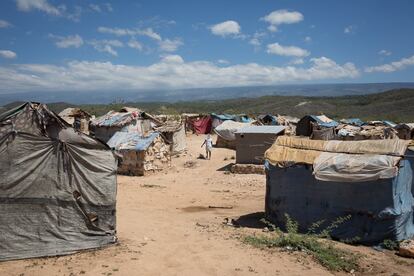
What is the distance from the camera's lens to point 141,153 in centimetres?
2169

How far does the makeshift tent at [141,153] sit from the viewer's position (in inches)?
858

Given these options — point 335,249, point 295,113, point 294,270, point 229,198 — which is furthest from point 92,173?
point 295,113

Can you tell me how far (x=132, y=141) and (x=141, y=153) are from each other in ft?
4.13

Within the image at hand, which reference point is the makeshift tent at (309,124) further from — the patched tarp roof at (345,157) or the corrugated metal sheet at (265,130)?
the patched tarp roof at (345,157)

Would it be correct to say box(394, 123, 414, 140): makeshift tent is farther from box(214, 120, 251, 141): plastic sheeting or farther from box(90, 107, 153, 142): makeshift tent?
box(90, 107, 153, 142): makeshift tent

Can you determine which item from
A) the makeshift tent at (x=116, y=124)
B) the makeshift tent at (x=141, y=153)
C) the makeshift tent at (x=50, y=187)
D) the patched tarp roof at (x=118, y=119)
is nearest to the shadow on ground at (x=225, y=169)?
the makeshift tent at (x=141, y=153)

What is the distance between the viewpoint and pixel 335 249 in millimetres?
9453

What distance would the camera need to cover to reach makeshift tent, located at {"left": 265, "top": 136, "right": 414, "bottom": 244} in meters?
10.2

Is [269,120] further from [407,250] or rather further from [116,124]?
[407,250]

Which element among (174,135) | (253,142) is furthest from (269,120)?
(253,142)

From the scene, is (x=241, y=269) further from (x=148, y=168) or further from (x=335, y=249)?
(x=148, y=168)

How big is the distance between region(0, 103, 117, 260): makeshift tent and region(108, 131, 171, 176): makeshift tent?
1222cm

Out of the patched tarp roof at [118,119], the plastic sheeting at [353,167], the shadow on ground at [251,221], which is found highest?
the patched tarp roof at [118,119]

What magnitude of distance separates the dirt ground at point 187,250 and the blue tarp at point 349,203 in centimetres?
62
